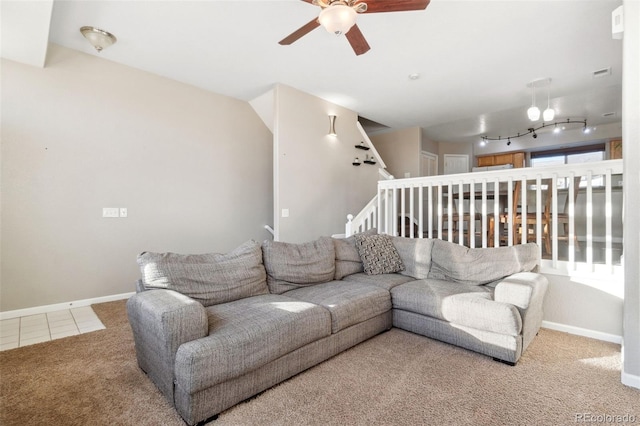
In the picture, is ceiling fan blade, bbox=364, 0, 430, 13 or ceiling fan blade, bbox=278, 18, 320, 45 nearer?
ceiling fan blade, bbox=364, 0, 430, 13

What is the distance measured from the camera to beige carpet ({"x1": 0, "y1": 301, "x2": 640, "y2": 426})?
1660mm

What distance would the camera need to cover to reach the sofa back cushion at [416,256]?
126 inches

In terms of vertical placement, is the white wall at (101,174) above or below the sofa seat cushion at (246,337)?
above

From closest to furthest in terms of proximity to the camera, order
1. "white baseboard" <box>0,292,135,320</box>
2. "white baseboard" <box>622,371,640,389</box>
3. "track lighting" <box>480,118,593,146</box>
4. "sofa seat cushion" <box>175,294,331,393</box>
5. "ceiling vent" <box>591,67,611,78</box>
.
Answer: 1. "sofa seat cushion" <box>175,294,331,393</box>
2. "white baseboard" <box>622,371,640,389</box>
3. "white baseboard" <box>0,292,135,320</box>
4. "ceiling vent" <box>591,67,611,78</box>
5. "track lighting" <box>480,118,593,146</box>

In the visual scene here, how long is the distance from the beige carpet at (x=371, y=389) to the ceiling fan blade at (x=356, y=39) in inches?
97.8

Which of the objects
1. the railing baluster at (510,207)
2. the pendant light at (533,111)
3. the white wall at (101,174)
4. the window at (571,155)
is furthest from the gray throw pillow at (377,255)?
the window at (571,155)

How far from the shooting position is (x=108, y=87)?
376 cm

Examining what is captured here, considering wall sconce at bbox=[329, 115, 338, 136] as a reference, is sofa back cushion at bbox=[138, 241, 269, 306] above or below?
below

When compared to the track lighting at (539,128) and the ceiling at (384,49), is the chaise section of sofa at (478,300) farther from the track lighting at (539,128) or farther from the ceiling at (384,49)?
the track lighting at (539,128)

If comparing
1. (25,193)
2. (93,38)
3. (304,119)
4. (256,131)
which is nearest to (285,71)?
(304,119)

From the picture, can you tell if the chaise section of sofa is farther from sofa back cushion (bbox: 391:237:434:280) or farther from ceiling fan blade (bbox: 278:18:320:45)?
ceiling fan blade (bbox: 278:18:320:45)

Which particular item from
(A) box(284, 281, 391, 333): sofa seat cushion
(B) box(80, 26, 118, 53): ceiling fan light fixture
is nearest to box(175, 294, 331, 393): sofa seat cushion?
(A) box(284, 281, 391, 333): sofa seat cushion

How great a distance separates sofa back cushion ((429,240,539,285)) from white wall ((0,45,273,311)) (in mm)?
3237

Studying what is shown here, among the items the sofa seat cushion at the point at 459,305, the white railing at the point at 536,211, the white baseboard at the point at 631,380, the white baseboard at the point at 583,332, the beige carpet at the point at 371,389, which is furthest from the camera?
the white railing at the point at 536,211
